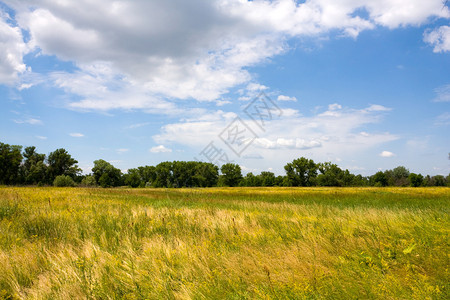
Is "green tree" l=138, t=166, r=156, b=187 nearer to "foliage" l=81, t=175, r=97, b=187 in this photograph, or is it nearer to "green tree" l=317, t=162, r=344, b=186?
"foliage" l=81, t=175, r=97, b=187

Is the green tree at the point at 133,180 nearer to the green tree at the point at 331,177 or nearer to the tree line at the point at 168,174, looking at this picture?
the tree line at the point at 168,174

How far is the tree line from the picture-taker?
259ft

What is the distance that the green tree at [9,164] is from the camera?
248 ft

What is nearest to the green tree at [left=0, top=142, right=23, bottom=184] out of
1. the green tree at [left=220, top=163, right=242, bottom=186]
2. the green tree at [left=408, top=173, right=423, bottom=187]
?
the green tree at [left=220, top=163, right=242, bottom=186]

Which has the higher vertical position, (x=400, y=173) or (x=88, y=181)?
(x=400, y=173)

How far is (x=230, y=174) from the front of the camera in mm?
110750

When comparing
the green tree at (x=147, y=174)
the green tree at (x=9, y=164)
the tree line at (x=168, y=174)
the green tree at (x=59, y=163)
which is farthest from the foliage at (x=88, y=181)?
the green tree at (x=147, y=174)

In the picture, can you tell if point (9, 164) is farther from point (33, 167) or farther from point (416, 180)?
point (416, 180)

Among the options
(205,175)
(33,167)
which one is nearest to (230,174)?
(205,175)

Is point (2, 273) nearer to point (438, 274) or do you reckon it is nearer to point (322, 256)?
point (322, 256)

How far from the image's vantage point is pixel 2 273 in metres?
4.37

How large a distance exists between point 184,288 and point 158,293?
38 cm

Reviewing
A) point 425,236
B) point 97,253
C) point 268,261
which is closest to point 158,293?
point 268,261

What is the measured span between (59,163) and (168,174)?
1870 inches
